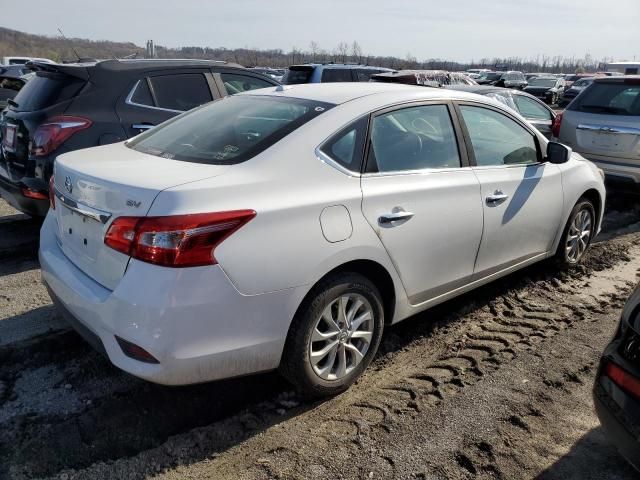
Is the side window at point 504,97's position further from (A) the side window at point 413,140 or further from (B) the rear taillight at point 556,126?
(A) the side window at point 413,140

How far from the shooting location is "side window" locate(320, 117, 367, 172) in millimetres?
2984

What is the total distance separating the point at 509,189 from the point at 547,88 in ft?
94.3

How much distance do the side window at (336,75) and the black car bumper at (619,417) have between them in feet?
34.2

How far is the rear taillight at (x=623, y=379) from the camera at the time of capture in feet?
7.18

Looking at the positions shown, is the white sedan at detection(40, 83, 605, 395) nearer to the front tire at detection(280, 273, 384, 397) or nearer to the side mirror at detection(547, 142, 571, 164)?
the front tire at detection(280, 273, 384, 397)

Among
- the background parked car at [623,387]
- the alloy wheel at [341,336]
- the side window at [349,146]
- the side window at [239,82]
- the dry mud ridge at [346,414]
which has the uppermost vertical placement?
the side window at [239,82]

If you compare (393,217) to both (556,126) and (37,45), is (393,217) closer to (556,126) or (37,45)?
(556,126)

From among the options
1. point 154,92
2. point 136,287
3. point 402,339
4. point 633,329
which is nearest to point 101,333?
point 136,287

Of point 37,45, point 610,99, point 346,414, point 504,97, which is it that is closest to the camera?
point 346,414

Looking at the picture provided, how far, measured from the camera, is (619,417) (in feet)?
7.34

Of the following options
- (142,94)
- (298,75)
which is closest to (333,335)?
(142,94)

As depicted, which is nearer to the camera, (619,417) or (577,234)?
(619,417)

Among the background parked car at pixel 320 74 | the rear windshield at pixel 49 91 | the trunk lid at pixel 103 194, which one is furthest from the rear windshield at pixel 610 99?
the trunk lid at pixel 103 194

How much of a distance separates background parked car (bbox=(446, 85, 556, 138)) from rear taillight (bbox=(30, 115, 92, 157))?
5.70 m
